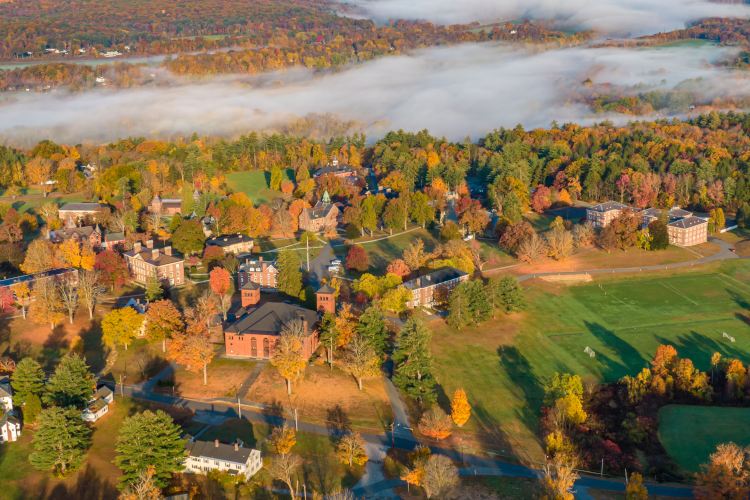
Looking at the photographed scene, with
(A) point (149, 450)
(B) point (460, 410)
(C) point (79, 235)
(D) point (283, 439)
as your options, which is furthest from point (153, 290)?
(B) point (460, 410)

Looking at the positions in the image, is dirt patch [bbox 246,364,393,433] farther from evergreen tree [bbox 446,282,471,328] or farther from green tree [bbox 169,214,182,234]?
green tree [bbox 169,214,182,234]

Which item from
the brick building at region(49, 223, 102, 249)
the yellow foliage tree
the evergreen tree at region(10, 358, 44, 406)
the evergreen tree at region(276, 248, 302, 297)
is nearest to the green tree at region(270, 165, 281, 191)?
the brick building at region(49, 223, 102, 249)

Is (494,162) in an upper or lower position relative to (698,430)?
upper

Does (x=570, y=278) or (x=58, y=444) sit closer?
(x=58, y=444)

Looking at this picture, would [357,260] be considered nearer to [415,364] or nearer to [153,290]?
[153,290]

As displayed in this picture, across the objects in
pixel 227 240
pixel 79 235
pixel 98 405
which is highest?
pixel 79 235

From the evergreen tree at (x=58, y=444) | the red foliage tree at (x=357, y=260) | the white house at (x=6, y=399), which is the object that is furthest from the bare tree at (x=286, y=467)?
the red foliage tree at (x=357, y=260)

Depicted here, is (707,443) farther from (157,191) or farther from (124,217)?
(157,191)
